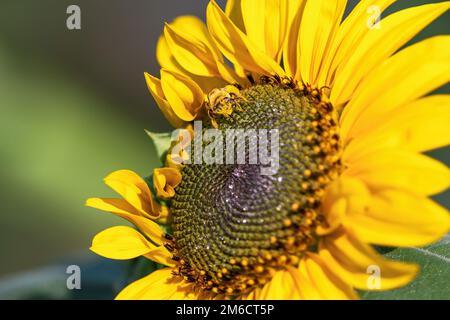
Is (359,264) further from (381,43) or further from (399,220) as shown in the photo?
(381,43)

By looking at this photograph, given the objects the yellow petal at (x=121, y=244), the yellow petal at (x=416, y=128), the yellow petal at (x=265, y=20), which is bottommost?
the yellow petal at (x=121, y=244)

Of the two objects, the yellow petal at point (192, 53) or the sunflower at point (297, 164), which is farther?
the yellow petal at point (192, 53)

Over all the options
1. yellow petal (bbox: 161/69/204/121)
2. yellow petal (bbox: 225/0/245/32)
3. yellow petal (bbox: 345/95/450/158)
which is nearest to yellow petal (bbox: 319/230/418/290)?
yellow petal (bbox: 345/95/450/158)

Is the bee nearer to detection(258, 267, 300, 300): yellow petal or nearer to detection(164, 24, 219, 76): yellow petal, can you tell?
detection(164, 24, 219, 76): yellow petal

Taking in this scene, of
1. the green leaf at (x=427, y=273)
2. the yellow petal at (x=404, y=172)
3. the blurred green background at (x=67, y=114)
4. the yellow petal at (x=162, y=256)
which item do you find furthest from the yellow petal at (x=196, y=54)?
the blurred green background at (x=67, y=114)

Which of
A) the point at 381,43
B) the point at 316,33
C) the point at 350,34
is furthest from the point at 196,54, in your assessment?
the point at 381,43

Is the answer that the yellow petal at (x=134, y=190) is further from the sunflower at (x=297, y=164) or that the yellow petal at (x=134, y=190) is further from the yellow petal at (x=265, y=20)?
the yellow petal at (x=265, y=20)
